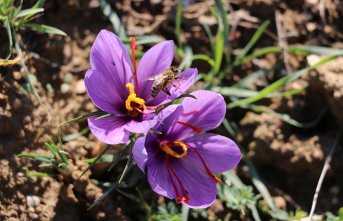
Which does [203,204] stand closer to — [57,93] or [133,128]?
[133,128]

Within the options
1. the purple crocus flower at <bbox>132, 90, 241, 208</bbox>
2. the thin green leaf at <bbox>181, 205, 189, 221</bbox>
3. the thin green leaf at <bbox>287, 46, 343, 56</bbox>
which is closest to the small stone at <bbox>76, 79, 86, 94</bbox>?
the purple crocus flower at <bbox>132, 90, 241, 208</bbox>

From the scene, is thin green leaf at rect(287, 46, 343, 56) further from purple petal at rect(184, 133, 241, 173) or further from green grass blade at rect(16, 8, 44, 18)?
green grass blade at rect(16, 8, 44, 18)

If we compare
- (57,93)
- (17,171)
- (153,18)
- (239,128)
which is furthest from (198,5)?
(17,171)

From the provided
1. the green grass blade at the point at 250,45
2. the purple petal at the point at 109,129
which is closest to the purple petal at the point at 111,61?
the purple petal at the point at 109,129

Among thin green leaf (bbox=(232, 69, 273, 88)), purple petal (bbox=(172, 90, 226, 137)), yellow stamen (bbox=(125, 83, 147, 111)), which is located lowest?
thin green leaf (bbox=(232, 69, 273, 88))

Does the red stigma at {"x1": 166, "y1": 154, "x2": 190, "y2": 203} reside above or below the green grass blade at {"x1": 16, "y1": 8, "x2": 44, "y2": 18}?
below

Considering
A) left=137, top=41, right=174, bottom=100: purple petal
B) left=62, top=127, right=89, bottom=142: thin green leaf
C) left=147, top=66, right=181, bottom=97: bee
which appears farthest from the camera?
left=62, top=127, right=89, bottom=142: thin green leaf
